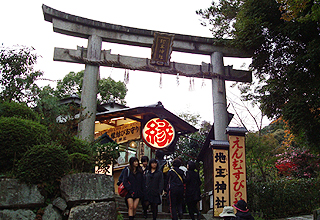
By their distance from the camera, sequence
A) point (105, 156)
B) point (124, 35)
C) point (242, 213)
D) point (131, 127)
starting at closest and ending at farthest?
1. point (242, 213)
2. point (105, 156)
3. point (124, 35)
4. point (131, 127)

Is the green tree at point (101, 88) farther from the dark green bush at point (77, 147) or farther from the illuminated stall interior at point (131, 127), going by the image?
the dark green bush at point (77, 147)

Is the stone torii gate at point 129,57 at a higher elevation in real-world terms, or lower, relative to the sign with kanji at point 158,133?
higher

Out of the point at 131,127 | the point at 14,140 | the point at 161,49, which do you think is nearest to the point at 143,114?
A: the point at 131,127

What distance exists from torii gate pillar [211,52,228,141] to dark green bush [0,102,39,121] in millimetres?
7618

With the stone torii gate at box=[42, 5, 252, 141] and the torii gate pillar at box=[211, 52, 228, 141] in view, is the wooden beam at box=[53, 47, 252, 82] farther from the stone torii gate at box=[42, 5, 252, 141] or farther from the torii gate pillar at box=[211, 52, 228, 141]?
the torii gate pillar at box=[211, 52, 228, 141]

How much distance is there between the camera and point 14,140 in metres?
6.50

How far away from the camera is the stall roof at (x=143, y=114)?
14.9 m

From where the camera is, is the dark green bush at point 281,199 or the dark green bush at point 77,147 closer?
the dark green bush at point 77,147

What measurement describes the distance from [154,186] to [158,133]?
22.7ft

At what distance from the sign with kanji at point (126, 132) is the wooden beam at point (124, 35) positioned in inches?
186

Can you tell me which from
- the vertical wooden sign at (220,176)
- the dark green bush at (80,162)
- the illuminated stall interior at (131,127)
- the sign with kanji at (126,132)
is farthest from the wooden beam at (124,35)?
the dark green bush at (80,162)

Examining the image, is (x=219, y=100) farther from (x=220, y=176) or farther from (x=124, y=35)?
(x=124, y=35)

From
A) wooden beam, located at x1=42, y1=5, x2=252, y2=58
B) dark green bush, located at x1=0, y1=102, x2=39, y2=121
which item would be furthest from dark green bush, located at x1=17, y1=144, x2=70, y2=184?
wooden beam, located at x1=42, y1=5, x2=252, y2=58

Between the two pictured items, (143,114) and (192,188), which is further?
(143,114)
